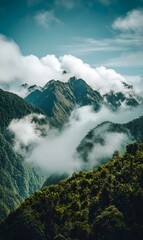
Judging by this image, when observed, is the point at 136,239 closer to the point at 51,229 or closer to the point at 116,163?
the point at 51,229

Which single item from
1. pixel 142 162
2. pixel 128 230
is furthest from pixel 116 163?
pixel 128 230

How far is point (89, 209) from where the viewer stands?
111 meters

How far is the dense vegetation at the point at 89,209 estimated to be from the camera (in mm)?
94338

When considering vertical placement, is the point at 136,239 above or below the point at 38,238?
above

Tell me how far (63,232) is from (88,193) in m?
21.4

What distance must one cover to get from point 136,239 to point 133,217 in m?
8.28

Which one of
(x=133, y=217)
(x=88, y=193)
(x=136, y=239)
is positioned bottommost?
(x=136, y=239)

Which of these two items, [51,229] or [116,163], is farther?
[116,163]

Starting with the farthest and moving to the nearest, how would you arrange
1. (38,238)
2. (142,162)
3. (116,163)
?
1. (116,163)
2. (142,162)
3. (38,238)

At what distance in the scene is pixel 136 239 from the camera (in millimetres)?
87062

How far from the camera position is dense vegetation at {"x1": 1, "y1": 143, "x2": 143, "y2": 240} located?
94.3 meters

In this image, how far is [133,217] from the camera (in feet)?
310

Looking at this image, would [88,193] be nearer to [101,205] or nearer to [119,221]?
[101,205]

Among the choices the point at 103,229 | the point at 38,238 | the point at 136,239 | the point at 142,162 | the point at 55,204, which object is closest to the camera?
the point at 136,239
